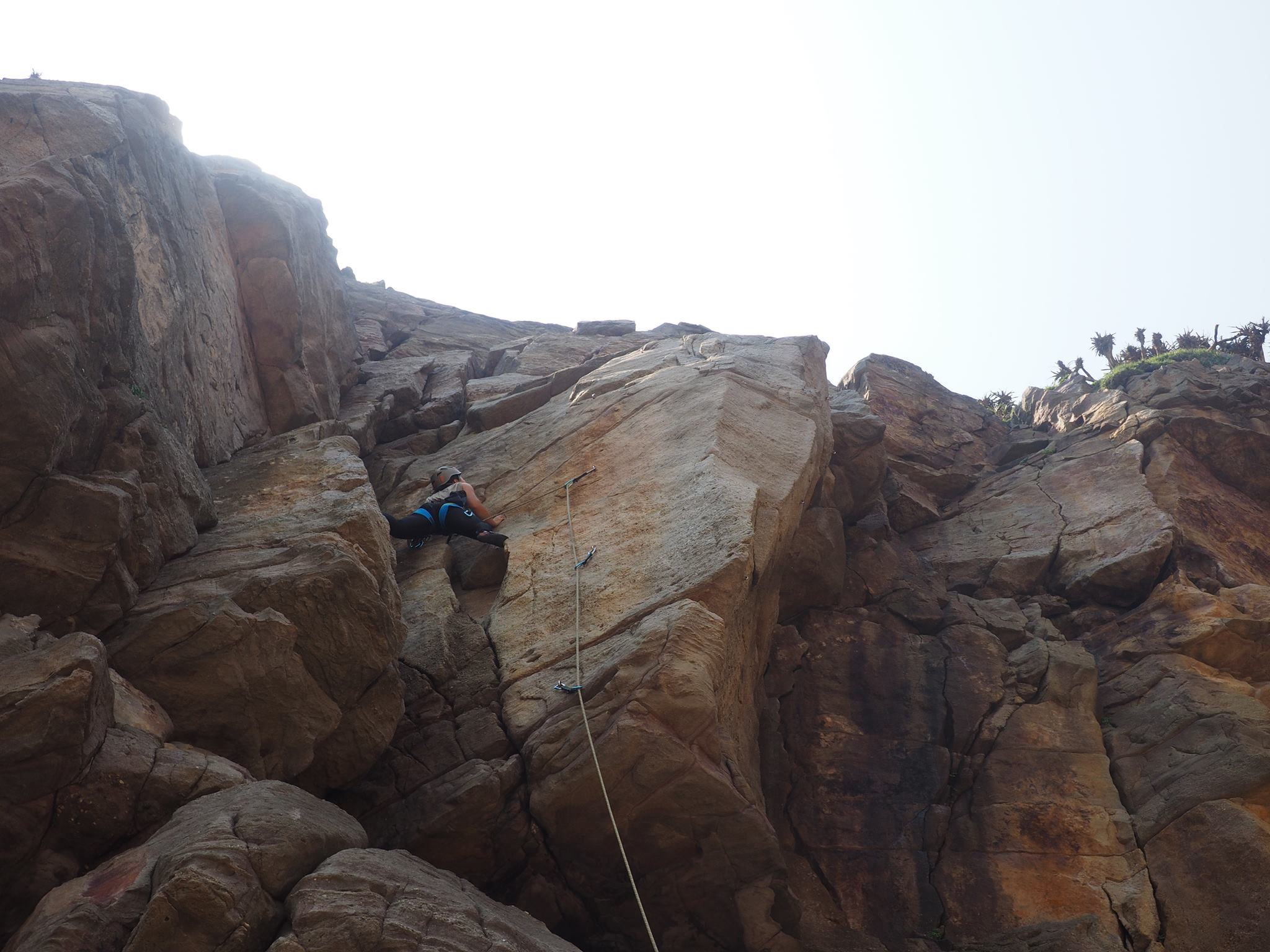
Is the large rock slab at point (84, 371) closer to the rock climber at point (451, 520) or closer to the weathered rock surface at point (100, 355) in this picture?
the weathered rock surface at point (100, 355)

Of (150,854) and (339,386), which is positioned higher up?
(339,386)

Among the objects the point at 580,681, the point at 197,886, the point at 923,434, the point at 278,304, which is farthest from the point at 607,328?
the point at 197,886

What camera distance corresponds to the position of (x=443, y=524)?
528 inches

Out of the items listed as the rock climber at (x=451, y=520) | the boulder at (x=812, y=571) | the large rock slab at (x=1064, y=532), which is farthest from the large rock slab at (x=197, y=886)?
the large rock slab at (x=1064, y=532)

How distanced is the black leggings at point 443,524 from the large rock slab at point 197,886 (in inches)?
236

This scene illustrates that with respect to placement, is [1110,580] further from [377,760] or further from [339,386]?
[339,386]

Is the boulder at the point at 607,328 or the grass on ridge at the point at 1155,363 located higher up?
the grass on ridge at the point at 1155,363

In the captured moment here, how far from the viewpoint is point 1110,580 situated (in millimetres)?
14508

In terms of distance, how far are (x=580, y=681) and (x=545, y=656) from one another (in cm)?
87

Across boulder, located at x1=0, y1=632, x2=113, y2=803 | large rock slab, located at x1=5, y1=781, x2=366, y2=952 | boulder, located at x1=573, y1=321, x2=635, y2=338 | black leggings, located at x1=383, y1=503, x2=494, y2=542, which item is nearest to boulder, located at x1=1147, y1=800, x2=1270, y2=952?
large rock slab, located at x1=5, y1=781, x2=366, y2=952

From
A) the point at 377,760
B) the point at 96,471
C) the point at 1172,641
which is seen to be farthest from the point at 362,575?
the point at 1172,641

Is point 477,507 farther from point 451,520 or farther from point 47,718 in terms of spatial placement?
point 47,718

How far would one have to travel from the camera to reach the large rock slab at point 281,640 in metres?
9.04

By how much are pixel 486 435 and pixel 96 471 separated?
7.71 m
